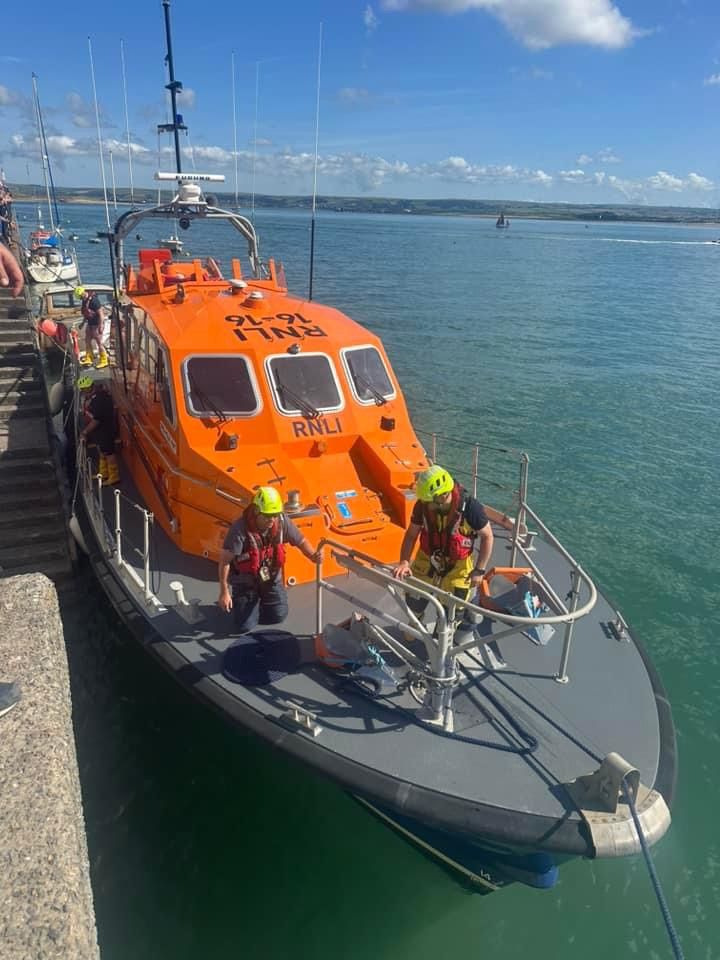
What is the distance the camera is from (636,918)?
15.9 feet

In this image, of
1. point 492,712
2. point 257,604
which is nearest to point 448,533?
point 492,712

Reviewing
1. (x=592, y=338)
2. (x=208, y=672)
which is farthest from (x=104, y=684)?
(x=592, y=338)

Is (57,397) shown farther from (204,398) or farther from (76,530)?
(204,398)

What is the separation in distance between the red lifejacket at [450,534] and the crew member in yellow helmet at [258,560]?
828 mm

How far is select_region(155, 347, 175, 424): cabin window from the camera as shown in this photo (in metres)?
6.10

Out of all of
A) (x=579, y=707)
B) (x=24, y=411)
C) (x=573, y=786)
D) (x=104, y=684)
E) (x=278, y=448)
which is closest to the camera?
(x=573, y=786)

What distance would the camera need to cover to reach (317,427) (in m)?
6.16

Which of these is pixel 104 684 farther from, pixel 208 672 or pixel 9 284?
pixel 9 284

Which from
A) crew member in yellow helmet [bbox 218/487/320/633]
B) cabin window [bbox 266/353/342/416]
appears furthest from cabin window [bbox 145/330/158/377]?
crew member in yellow helmet [bbox 218/487/320/633]

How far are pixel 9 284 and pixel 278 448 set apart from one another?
301 cm

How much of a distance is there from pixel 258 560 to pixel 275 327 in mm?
2695

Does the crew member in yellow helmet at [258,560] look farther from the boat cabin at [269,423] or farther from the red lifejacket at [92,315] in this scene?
the red lifejacket at [92,315]

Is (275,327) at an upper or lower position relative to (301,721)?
upper

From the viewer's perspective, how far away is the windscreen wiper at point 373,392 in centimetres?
662
